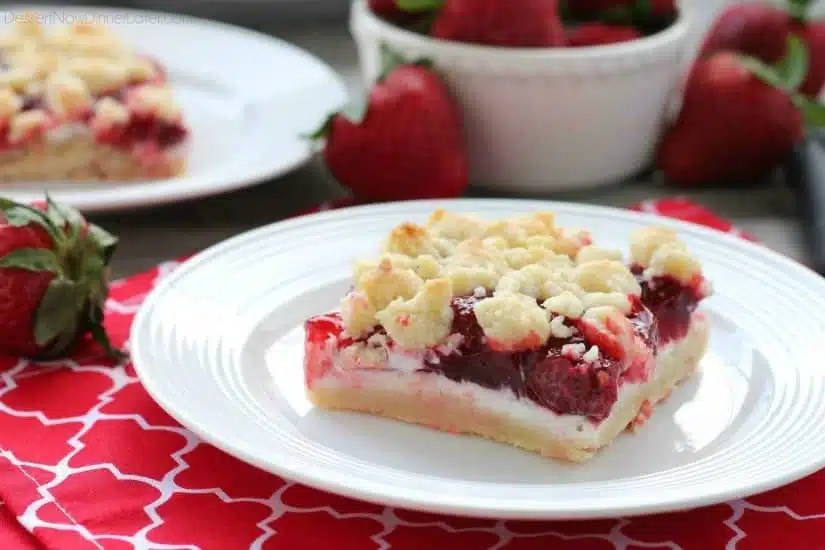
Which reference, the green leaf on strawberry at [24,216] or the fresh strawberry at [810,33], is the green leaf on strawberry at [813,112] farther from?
the green leaf on strawberry at [24,216]

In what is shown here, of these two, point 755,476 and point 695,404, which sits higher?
point 755,476

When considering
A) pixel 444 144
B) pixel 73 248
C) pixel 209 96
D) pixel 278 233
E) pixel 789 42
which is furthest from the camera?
pixel 209 96

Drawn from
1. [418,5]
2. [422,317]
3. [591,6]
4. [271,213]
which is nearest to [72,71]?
[271,213]

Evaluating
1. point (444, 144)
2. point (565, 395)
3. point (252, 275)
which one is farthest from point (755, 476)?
point (444, 144)

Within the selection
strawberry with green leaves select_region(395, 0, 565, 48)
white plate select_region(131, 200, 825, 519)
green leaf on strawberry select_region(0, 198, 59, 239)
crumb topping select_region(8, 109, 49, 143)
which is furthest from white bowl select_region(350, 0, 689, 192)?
green leaf on strawberry select_region(0, 198, 59, 239)

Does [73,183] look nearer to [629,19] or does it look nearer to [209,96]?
[209,96]

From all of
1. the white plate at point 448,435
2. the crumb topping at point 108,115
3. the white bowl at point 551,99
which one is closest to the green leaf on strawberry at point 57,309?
the white plate at point 448,435

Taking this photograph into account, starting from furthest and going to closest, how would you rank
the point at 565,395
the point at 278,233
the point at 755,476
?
the point at 278,233
the point at 565,395
the point at 755,476
